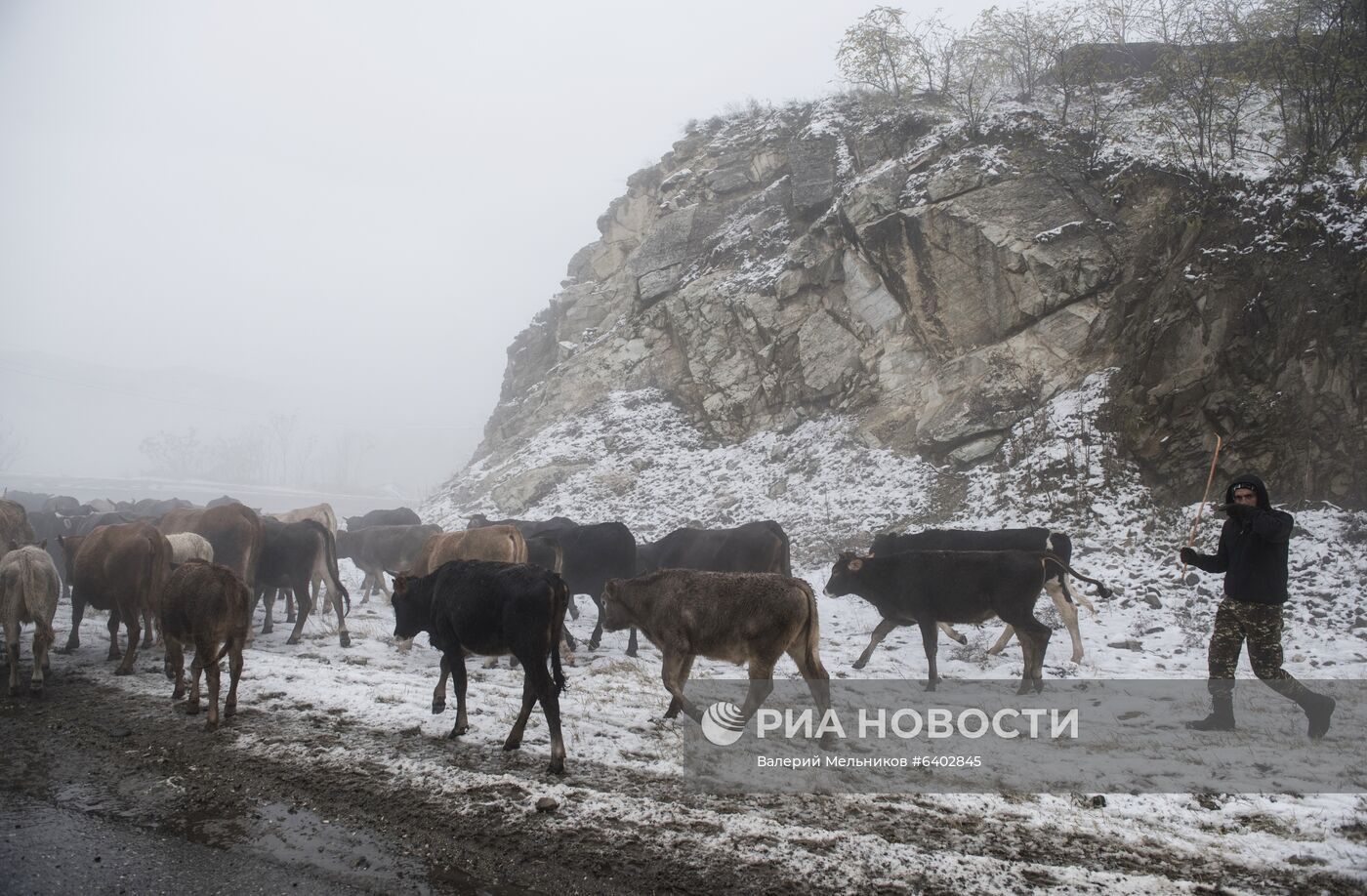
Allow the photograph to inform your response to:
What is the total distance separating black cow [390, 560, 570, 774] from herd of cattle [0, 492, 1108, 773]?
1 centimetres

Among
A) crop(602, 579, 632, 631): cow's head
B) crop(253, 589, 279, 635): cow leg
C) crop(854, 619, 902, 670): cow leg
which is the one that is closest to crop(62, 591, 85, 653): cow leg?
crop(253, 589, 279, 635): cow leg

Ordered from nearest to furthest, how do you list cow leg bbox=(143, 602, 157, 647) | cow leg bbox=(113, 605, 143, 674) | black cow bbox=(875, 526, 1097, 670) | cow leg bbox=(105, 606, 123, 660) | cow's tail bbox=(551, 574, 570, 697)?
cow's tail bbox=(551, 574, 570, 697) → cow leg bbox=(113, 605, 143, 674) → cow leg bbox=(105, 606, 123, 660) → cow leg bbox=(143, 602, 157, 647) → black cow bbox=(875, 526, 1097, 670)

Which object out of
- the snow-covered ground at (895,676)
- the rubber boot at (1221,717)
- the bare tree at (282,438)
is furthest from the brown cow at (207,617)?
the bare tree at (282,438)

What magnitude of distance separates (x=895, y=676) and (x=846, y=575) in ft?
5.11

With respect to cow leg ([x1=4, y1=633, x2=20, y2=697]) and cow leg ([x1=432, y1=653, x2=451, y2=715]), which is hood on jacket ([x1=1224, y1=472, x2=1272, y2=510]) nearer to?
cow leg ([x1=432, y1=653, x2=451, y2=715])

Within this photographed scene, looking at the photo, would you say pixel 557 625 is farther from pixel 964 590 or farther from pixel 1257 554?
pixel 1257 554

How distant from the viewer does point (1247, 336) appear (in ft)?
44.6

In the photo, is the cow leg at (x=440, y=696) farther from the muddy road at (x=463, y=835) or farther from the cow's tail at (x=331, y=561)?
the cow's tail at (x=331, y=561)

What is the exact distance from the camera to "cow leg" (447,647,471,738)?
6.00m

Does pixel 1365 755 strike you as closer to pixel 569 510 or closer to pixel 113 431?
pixel 569 510

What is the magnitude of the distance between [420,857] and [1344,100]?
21068 mm

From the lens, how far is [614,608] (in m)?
7.08

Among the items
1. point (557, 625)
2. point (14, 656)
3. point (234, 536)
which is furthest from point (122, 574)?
point (557, 625)

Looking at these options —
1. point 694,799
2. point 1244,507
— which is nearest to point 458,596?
point 694,799
